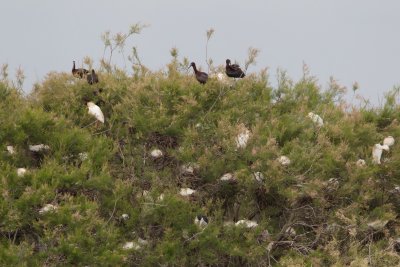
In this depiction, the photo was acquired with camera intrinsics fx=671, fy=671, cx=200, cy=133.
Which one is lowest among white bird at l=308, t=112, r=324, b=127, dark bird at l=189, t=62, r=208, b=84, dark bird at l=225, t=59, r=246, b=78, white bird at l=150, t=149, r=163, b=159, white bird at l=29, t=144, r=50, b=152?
white bird at l=29, t=144, r=50, b=152

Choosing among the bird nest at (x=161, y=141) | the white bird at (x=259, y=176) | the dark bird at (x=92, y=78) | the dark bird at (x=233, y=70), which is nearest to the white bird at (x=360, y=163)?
the white bird at (x=259, y=176)

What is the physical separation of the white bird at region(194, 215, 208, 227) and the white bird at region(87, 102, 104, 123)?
232cm

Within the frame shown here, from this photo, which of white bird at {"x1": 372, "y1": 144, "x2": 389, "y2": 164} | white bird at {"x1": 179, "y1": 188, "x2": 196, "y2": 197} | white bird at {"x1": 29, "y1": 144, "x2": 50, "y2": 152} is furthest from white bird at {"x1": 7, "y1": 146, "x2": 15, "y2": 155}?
white bird at {"x1": 372, "y1": 144, "x2": 389, "y2": 164}

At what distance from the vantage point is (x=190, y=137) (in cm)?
947

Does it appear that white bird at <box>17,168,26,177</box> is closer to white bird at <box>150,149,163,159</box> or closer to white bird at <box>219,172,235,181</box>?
white bird at <box>150,149,163,159</box>

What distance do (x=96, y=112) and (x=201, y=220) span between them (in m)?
2.52

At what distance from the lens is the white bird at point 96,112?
32.8ft

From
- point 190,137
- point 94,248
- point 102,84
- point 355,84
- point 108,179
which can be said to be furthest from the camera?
point 355,84

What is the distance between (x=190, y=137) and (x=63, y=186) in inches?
81.4

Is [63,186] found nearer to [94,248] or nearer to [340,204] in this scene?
[94,248]

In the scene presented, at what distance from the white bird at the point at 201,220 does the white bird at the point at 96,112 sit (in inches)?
91.2

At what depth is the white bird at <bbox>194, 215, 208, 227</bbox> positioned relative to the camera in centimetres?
864

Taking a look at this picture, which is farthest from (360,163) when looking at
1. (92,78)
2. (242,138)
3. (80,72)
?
(80,72)

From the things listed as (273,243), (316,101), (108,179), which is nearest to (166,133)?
(108,179)
